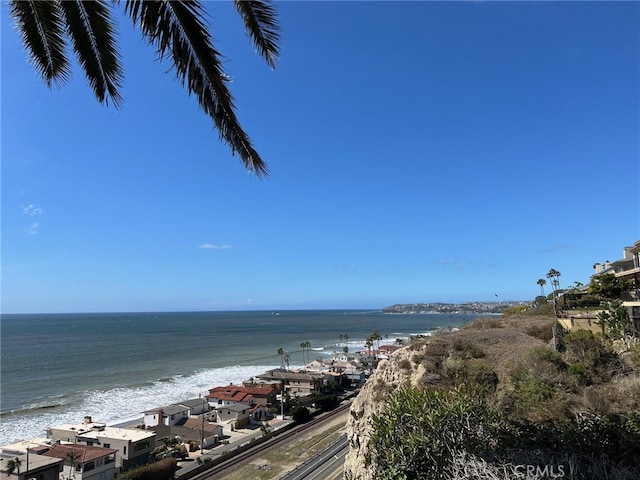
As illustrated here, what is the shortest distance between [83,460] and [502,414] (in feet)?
94.6

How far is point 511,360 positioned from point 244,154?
1642 cm

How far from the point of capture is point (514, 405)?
1287 centimetres

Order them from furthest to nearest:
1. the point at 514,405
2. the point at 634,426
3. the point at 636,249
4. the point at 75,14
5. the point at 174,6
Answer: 1. the point at 636,249
2. the point at 514,405
3. the point at 634,426
4. the point at 75,14
5. the point at 174,6

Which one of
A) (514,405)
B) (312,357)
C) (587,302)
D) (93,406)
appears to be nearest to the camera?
(514,405)

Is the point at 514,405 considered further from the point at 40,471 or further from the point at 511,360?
the point at 40,471

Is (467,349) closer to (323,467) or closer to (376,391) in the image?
(376,391)

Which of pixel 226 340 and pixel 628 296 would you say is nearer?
pixel 628 296

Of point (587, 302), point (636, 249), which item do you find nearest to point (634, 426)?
point (636, 249)

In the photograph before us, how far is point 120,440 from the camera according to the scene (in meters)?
30.5

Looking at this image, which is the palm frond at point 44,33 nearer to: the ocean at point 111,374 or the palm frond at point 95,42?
the palm frond at point 95,42

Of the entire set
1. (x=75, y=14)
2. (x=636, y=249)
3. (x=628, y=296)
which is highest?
(x=75, y=14)

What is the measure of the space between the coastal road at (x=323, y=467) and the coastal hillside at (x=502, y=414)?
23.4 feet

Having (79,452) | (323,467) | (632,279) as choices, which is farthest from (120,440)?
(632,279)

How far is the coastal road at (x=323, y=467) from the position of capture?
928 inches
